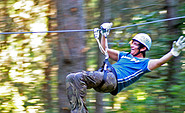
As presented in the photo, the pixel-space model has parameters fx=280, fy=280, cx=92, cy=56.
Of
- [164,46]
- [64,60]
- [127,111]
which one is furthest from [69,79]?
[127,111]

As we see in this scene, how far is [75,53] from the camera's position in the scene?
11.6ft

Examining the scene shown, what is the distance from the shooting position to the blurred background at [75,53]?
362 cm

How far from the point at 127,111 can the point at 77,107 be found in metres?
2.69

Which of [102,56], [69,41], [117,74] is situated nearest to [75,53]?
[69,41]

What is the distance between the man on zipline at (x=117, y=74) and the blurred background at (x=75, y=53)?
1.47 feet

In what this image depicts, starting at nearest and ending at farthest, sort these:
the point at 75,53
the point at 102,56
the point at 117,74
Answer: the point at 117,74 < the point at 75,53 < the point at 102,56

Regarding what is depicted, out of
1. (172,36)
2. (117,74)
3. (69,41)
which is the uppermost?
(69,41)

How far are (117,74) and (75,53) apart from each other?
615 millimetres

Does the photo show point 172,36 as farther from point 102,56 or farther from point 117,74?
point 117,74

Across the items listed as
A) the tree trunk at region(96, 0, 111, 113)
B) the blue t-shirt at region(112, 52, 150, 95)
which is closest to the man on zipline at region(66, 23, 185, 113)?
the blue t-shirt at region(112, 52, 150, 95)

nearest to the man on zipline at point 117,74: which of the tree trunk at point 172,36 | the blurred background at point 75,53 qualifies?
the blurred background at point 75,53

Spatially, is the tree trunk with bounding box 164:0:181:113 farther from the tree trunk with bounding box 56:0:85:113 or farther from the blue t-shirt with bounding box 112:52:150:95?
the tree trunk with bounding box 56:0:85:113

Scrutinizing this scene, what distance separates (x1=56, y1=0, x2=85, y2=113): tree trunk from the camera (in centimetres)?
353

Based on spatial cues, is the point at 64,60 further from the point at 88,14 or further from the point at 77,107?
the point at 88,14
